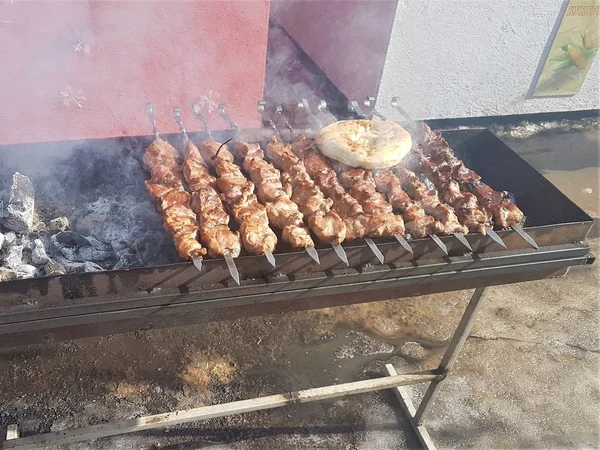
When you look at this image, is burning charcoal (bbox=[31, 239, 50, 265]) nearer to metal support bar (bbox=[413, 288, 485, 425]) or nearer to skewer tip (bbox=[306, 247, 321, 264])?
skewer tip (bbox=[306, 247, 321, 264])

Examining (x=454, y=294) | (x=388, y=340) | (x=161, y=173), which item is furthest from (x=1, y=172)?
(x=454, y=294)

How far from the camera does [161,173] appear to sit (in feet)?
10.9

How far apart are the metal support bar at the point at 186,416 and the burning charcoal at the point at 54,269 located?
119 centimetres

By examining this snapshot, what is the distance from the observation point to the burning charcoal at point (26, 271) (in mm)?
2863

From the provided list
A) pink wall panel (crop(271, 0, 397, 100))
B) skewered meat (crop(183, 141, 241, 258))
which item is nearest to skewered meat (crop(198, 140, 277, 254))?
skewered meat (crop(183, 141, 241, 258))

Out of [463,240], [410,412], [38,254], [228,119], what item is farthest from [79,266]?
[410,412]

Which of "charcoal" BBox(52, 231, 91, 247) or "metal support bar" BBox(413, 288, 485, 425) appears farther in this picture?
"metal support bar" BBox(413, 288, 485, 425)

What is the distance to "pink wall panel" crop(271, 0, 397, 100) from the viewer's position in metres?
6.91

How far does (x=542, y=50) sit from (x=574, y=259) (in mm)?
5854

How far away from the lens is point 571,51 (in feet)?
26.3

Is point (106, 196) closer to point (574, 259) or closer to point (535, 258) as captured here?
point (535, 258)

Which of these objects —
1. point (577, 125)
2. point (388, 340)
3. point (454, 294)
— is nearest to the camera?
point (388, 340)

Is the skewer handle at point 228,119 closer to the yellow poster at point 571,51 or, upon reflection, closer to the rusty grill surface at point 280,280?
the rusty grill surface at point 280,280

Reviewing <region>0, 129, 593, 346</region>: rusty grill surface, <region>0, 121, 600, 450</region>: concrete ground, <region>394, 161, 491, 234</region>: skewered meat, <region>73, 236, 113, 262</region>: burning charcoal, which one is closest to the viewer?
<region>0, 129, 593, 346</region>: rusty grill surface
